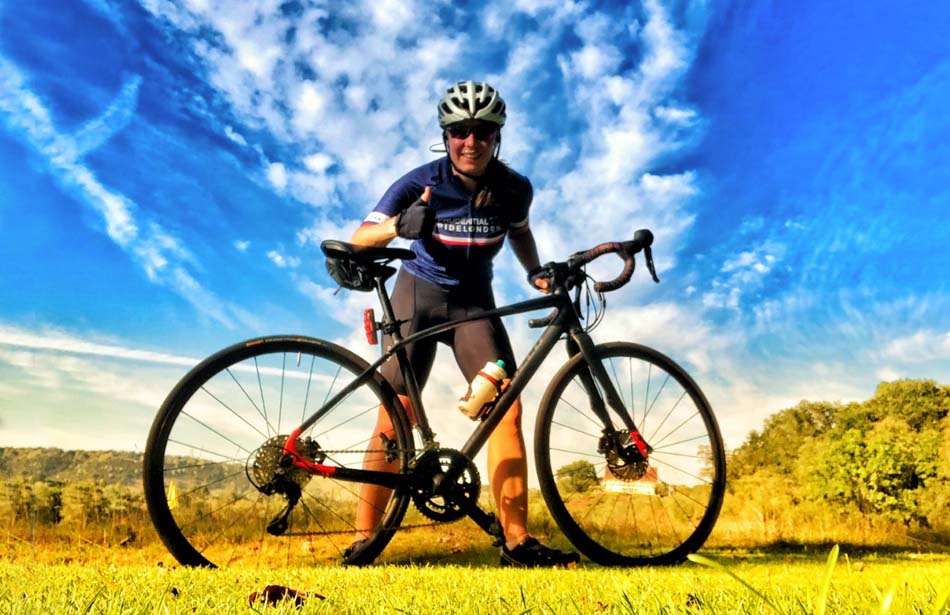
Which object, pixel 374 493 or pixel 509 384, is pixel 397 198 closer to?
pixel 509 384

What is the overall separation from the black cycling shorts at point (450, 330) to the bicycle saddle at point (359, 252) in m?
0.54

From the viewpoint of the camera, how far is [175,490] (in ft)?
14.7

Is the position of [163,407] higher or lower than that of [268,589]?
higher

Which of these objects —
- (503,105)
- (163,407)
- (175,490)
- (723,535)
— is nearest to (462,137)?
(503,105)

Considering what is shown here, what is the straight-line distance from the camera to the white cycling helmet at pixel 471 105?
5.05 metres

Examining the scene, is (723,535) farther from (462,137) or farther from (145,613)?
(145,613)

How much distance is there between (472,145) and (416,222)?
3.39 ft

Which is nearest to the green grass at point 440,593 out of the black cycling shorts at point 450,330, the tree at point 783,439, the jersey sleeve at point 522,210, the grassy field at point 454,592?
the grassy field at point 454,592

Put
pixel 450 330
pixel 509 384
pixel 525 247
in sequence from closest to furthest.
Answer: pixel 509 384, pixel 450 330, pixel 525 247

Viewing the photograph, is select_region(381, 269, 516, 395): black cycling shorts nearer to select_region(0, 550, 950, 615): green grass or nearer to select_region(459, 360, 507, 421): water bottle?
select_region(459, 360, 507, 421): water bottle

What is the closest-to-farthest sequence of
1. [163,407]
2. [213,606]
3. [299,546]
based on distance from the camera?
[213,606]
[163,407]
[299,546]

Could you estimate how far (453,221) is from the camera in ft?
16.6

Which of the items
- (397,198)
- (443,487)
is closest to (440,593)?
(443,487)

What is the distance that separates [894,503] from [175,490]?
2364 centimetres
